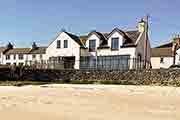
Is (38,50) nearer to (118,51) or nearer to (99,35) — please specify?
(99,35)

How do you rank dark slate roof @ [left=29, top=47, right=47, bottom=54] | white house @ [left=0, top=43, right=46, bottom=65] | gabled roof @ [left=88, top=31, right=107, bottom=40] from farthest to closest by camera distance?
1. white house @ [left=0, top=43, right=46, bottom=65]
2. dark slate roof @ [left=29, top=47, right=47, bottom=54]
3. gabled roof @ [left=88, top=31, right=107, bottom=40]

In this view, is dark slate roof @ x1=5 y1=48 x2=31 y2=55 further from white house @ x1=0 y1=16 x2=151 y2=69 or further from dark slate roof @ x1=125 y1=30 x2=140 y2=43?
dark slate roof @ x1=125 y1=30 x2=140 y2=43

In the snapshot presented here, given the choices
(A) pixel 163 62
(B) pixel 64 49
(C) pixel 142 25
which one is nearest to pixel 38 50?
(B) pixel 64 49

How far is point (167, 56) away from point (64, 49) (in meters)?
19.7

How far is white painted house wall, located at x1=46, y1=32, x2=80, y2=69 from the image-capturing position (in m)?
43.6

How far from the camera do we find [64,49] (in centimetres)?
4459

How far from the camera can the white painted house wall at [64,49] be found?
1715 inches

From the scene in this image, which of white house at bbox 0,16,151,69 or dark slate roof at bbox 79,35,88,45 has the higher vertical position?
dark slate roof at bbox 79,35,88,45

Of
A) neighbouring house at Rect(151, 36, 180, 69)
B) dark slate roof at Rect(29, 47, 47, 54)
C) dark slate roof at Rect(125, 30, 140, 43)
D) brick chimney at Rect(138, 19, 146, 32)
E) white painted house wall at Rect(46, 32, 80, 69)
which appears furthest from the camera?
dark slate roof at Rect(29, 47, 47, 54)

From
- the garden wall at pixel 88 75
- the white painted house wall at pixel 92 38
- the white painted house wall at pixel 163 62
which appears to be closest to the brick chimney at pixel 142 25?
the white painted house wall at pixel 92 38

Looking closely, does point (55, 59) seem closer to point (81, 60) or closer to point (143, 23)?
point (81, 60)

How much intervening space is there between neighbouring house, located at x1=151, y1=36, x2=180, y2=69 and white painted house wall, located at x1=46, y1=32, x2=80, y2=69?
16.8 metres

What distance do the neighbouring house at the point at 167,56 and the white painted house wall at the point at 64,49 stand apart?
16.8m

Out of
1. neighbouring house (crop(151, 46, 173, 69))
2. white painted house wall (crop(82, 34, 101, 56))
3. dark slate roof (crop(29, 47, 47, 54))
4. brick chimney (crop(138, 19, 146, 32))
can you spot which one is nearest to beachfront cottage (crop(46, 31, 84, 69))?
white painted house wall (crop(82, 34, 101, 56))
